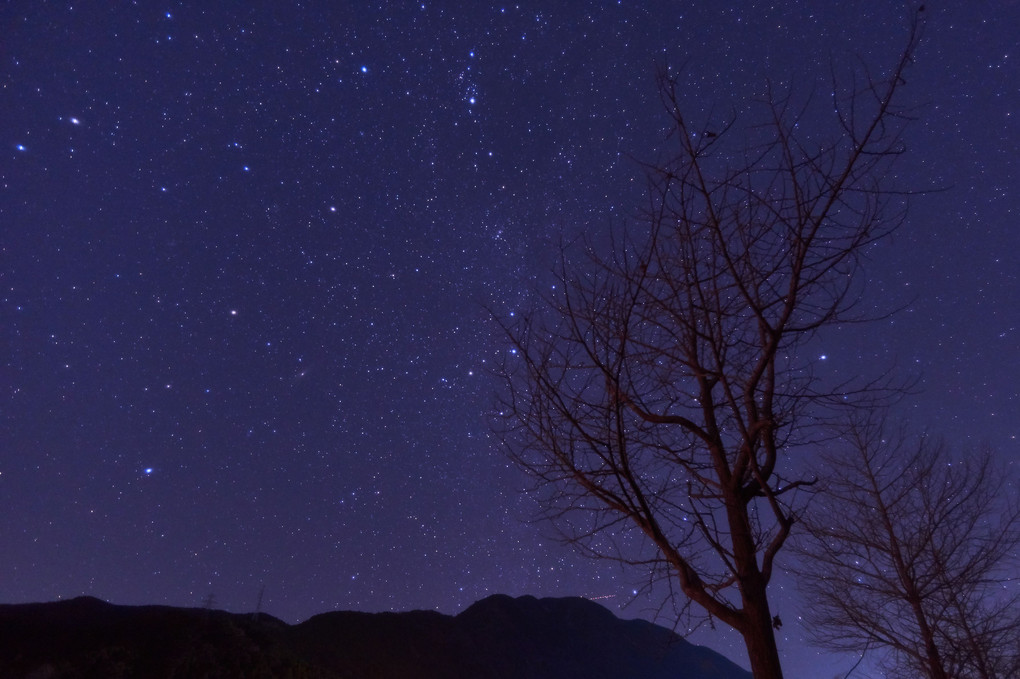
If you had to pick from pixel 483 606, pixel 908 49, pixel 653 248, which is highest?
pixel 483 606

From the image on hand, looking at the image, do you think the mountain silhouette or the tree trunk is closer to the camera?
the tree trunk

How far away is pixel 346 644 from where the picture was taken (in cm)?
3650

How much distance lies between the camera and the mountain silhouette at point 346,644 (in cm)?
2228

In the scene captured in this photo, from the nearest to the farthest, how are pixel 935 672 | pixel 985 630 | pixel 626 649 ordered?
1. pixel 935 672
2. pixel 985 630
3. pixel 626 649

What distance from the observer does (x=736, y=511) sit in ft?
10.2

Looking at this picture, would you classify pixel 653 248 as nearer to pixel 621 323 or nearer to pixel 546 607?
pixel 621 323

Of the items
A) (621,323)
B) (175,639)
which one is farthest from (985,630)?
(175,639)

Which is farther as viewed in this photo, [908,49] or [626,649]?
[626,649]

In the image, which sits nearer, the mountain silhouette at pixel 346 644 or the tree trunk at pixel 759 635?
the tree trunk at pixel 759 635

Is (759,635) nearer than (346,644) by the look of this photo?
Yes

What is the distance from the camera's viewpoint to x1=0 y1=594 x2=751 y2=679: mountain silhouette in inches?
877

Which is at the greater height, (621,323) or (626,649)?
(626,649)

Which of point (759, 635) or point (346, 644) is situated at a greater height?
point (346, 644)

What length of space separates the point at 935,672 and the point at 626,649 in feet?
183
